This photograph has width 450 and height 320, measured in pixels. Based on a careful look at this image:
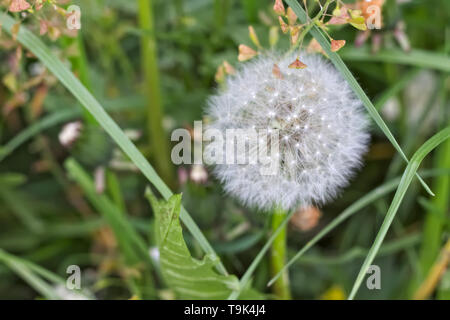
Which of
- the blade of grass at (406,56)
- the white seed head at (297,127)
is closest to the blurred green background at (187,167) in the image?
the blade of grass at (406,56)

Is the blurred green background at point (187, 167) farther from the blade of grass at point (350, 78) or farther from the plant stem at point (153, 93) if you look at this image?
the blade of grass at point (350, 78)

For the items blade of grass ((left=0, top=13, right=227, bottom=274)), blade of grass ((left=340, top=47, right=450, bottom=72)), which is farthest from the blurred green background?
blade of grass ((left=0, top=13, right=227, bottom=274))

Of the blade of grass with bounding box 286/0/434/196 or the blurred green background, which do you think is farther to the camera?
the blurred green background

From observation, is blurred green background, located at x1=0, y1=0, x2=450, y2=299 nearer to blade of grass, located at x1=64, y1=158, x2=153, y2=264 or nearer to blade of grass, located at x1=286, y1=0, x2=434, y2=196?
blade of grass, located at x1=64, y1=158, x2=153, y2=264

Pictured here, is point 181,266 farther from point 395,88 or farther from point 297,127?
point 395,88

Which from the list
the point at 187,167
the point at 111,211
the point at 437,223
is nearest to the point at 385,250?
the point at 437,223

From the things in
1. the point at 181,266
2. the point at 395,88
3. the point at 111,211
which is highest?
the point at 395,88
